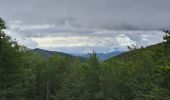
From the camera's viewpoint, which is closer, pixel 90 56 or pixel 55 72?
pixel 90 56

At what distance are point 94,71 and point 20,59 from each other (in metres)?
31.5

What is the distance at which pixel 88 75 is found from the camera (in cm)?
8069

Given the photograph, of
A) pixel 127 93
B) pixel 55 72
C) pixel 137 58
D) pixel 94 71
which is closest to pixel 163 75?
pixel 137 58

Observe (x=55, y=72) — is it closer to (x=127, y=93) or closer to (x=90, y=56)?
(x=90, y=56)

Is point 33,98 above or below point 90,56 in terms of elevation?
below

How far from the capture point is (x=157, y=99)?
1240 inches

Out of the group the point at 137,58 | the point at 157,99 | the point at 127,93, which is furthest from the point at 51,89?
the point at 157,99

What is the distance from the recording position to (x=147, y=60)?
50.6 metres

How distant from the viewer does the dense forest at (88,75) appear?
107ft

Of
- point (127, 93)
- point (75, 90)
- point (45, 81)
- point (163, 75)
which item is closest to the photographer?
point (163, 75)

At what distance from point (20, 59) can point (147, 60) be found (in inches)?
598

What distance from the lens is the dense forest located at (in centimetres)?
3266

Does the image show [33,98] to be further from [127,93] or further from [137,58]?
[137,58]

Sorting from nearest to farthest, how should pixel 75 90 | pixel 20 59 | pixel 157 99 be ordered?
1. pixel 157 99
2. pixel 20 59
3. pixel 75 90
